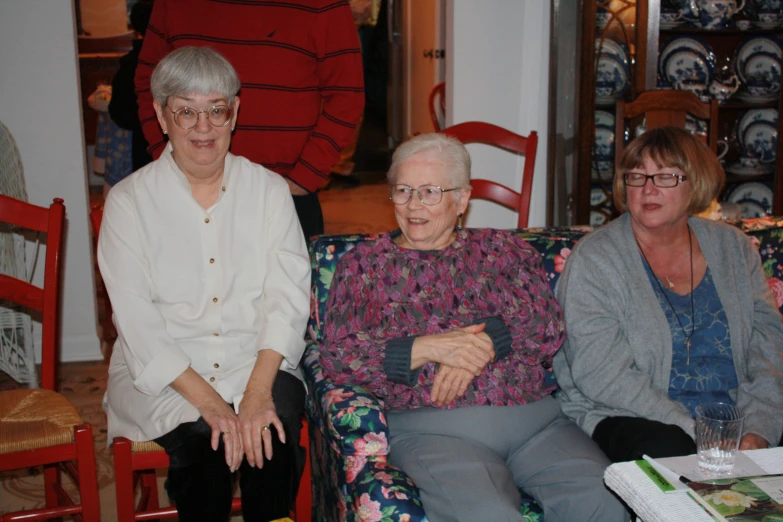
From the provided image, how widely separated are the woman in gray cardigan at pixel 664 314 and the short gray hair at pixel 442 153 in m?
0.37

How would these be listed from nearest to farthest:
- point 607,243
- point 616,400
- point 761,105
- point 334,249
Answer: point 616,400
point 607,243
point 334,249
point 761,105

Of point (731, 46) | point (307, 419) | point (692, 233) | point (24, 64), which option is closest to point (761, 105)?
point (731, 46)

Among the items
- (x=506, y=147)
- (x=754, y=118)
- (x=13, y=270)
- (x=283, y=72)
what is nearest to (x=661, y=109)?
(x=506, y=147)

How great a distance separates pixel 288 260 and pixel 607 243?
0.84 metres

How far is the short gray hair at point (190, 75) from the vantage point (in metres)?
1.90

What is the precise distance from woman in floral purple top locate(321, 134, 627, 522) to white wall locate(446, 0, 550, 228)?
1.75 meters

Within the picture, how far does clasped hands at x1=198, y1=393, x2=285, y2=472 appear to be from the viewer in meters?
1.81

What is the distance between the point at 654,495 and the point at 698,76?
9.64 feet

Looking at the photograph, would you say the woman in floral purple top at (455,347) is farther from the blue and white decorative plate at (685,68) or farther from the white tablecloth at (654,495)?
the blue and white decorative plate at (685,68)

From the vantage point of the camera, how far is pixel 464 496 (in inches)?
66.2

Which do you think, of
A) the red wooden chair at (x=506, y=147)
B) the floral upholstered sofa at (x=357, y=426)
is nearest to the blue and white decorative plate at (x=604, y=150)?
the red wooden chair at (x=506, y=147)

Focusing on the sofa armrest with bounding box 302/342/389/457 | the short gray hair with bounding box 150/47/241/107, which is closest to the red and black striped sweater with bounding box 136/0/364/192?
the short gray hair with bounding box 150/47/241/107

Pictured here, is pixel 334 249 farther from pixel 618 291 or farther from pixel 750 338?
pixel 750 338

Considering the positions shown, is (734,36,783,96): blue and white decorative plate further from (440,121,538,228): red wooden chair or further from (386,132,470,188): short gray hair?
(386,132,470,188): short gray hair
